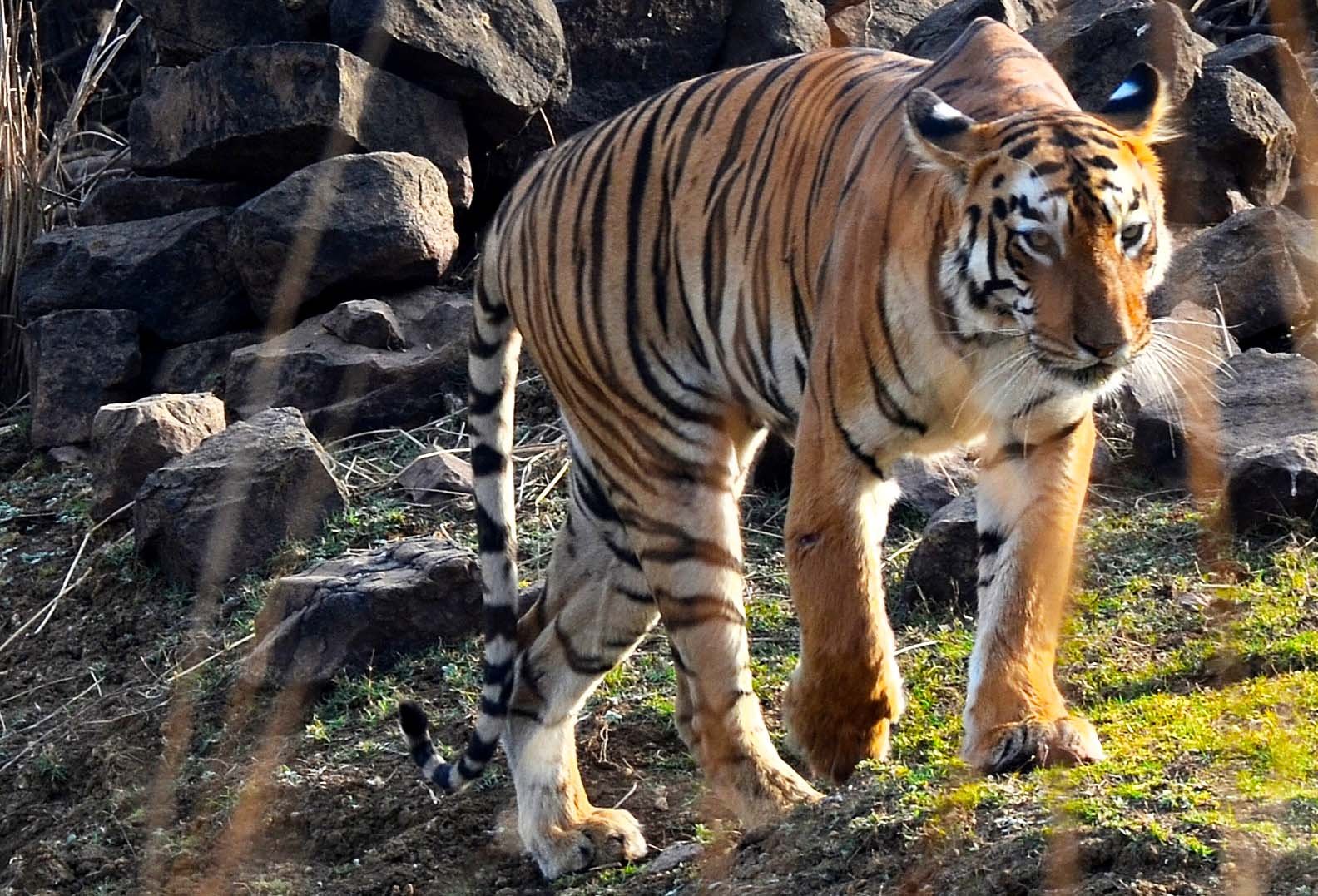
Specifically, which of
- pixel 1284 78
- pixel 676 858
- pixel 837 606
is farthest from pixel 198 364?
pixel 1284 78

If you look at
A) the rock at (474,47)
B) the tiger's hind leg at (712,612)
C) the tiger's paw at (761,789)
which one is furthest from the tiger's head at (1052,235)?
the rock at (474,47)

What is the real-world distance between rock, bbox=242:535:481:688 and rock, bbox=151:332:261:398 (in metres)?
2.05

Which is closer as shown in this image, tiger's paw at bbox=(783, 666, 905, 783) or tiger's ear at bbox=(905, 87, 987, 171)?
tiger's ear at bbox=(905, 87, 987, 171)

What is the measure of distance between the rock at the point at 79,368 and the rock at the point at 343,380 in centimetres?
63

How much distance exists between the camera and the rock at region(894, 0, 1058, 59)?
8.35m

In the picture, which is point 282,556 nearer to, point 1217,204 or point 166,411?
point 166,411

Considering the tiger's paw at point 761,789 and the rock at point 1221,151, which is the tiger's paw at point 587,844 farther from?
the rock at point 1221,151

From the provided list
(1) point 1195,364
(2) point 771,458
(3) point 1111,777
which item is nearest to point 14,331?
(2) point 771,458

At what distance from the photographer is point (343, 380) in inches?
296

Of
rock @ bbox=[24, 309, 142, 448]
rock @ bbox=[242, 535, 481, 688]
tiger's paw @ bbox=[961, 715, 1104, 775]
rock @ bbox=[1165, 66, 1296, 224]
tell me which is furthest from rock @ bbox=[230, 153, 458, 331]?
tiger's paw @ bbox=[961, 715, 1104, 775]

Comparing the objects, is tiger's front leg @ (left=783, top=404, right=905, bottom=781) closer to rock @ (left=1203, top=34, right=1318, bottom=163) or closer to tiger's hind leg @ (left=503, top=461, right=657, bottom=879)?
tiger's hind leg @ (left=503, top=461, right=657, bottom=879)

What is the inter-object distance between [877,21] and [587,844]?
5.70 metres

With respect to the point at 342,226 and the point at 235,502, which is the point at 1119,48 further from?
the point at 235,502

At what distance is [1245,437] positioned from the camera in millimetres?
6258
